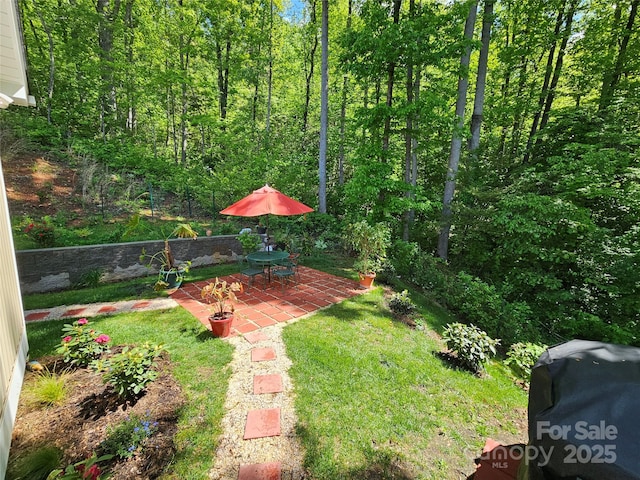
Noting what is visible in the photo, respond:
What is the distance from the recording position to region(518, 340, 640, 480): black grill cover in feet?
4.03

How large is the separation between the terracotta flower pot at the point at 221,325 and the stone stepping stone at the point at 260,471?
2068mm

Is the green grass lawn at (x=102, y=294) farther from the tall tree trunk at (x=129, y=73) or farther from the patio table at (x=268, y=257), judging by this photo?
the tall tree trunk at (x=129, y=73)

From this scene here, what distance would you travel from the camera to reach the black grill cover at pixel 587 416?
1229 millimetres

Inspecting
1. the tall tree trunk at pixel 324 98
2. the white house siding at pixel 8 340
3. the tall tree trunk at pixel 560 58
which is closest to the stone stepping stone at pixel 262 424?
the white house siding at pixel 8 340

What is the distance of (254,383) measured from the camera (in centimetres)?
328

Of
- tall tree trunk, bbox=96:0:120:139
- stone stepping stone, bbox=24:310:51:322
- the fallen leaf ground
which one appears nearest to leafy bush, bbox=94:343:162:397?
the fallen leaf ground

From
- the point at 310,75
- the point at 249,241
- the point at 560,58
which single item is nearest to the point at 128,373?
the point at 249,241

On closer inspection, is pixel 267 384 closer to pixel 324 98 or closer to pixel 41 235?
pixel 41 235

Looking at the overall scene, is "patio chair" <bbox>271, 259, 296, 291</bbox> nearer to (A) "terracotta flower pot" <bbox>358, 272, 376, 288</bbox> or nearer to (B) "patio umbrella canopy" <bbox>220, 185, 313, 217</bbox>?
(B) "patio umbrella canopy" <bbox>220, 185, 313, 217</bbox>

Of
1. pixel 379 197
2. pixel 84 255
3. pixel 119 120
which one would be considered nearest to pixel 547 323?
pixel 379 197

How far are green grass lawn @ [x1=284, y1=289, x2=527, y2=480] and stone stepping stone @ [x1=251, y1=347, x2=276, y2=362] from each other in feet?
0.81

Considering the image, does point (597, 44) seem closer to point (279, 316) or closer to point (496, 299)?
point (496, 299)

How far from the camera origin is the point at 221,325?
13.5 feet

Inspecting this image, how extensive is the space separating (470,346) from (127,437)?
4.13 meters
